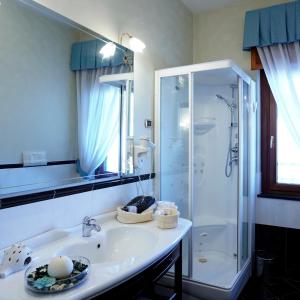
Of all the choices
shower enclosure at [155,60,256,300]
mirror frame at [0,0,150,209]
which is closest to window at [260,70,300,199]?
shower enclosure at [155,60,256,300]

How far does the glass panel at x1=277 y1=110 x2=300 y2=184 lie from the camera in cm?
299

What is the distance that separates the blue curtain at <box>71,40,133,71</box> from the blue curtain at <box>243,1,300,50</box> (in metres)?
1.50

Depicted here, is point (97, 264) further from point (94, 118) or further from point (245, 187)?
point (245, 187)

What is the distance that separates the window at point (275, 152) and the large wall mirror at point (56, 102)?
1.71m

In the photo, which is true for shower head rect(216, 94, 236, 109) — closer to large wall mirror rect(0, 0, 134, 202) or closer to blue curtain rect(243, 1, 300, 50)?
blue curtain rect(243, 1, 300, 50)

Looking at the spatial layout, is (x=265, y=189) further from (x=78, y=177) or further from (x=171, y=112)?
(x=78, y=177)

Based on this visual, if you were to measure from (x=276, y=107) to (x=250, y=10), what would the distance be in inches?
40.7

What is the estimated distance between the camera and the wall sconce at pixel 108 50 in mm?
1923

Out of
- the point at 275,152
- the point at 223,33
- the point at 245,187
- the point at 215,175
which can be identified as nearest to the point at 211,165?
the point at 215,175

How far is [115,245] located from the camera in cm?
→ 169

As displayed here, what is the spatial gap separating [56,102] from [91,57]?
41 centimetres

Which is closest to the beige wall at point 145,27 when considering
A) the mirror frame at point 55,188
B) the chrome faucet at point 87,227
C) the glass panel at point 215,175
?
the mirror frame at point 55,188

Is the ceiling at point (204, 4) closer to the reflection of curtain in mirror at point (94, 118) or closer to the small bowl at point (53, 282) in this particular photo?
the reflection of curtain in mirror at point (94, 118)

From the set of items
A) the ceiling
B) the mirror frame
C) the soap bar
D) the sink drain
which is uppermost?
the ceiling
